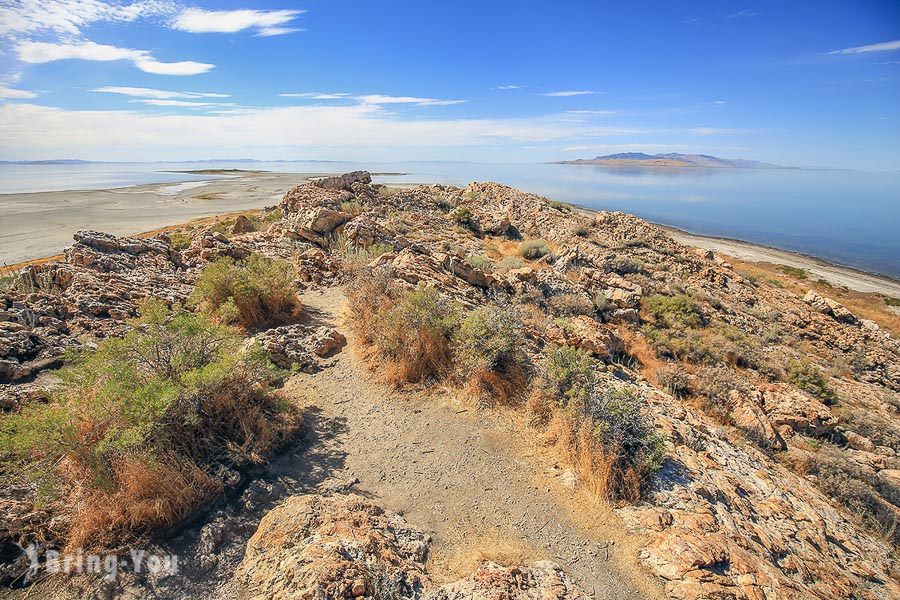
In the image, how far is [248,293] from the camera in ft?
24.0

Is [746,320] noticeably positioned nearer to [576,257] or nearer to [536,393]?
[576,257]

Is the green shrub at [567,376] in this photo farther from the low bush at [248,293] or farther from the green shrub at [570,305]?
the low bush at [248,293]

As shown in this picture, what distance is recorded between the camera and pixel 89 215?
3491cm

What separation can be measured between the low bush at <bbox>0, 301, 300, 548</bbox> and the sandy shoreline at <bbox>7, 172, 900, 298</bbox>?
25469 mm

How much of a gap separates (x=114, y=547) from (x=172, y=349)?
2042 mm

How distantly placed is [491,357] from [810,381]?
8817 mm

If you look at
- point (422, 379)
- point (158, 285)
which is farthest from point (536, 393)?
point (158, 285)

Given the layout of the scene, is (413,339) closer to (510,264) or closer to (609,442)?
(609,442)

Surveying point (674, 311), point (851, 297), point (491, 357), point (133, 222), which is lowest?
point (851, 297)

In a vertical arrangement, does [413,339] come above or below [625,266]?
below

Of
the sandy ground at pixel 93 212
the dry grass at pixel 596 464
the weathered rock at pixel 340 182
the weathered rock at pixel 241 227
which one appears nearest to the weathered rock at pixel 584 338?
the dry grass at pixel 596 464

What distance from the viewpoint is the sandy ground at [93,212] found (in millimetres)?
24641

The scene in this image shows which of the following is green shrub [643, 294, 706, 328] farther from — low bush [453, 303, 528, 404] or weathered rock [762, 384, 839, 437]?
low bush [453, 303, 528, 404]

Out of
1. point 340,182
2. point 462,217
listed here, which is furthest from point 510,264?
point 340,182
